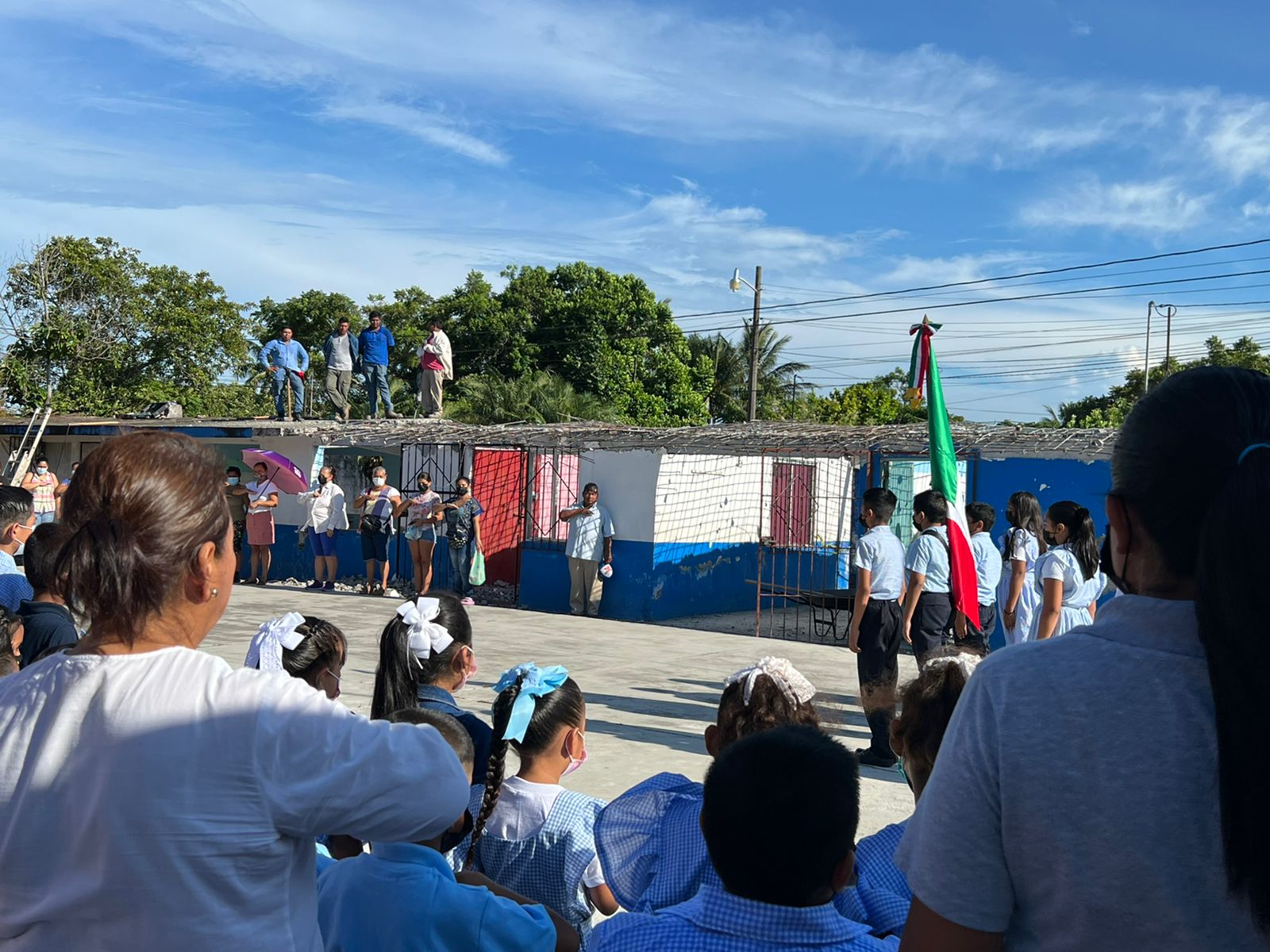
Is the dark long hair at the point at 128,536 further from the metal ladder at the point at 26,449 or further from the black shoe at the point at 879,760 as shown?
the metal ladder at the point at 26,449

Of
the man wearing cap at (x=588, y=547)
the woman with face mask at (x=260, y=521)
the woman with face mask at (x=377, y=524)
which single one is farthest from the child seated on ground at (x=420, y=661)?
the woman with face mask at (x=260, y=521)

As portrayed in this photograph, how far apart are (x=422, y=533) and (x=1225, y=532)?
14753 mm

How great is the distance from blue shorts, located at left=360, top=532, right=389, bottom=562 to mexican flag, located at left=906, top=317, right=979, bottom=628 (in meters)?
10.8

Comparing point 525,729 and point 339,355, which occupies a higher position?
point 339,355

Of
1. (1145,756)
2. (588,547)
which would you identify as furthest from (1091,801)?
(588,547)

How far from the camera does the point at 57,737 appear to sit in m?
1.44

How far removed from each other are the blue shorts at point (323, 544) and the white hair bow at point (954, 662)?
15.2 meters

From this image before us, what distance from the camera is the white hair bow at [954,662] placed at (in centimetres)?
272

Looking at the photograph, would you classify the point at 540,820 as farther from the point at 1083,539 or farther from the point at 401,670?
the point at 1083,539

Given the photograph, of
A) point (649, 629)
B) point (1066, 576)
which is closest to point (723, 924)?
point (1066, 576)

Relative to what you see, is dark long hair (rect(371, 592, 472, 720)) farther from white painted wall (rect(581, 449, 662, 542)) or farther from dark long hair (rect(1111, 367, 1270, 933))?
white painted wall (rect(581, 449, 662, 542))

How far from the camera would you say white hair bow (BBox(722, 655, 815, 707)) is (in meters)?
2.88

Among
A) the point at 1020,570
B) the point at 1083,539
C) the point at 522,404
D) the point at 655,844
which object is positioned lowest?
the point at 655,844

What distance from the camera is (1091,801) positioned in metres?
1.25
